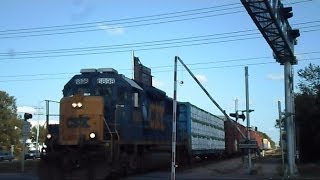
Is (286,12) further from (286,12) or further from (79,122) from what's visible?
(79,122)

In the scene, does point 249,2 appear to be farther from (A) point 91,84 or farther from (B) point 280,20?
(A) point 91,84

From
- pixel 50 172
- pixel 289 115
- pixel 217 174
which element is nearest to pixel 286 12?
pixel 289 115

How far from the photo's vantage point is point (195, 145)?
113ft

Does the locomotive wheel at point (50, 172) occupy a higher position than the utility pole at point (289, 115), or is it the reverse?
the utility pole at point (289, 115)

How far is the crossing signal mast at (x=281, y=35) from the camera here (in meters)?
21.0

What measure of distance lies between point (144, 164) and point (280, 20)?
9447 millimetres

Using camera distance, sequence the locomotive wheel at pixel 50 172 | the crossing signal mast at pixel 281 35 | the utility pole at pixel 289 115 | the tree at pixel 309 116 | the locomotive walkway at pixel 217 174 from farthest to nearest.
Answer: the tree at pixel 309 116, the utility pole at pixel 289 115, the locomotive walkway at pixel 217 174, the crossing signal mast at pixel 281 35, the locomotive wheel at pixel 50 172

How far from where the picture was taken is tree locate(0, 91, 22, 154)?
102m

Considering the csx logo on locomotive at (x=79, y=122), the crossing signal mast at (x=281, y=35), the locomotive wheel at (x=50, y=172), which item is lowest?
the locomotive wheel at (x=50, y=172)

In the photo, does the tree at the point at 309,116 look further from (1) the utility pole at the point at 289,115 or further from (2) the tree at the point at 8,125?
(2) the tree at the point at 8,125

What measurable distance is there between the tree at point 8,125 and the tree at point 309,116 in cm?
7179

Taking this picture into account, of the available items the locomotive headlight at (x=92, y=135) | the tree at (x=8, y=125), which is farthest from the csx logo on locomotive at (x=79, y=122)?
the tree at (x=8, y=125)

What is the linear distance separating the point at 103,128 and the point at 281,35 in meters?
9.68

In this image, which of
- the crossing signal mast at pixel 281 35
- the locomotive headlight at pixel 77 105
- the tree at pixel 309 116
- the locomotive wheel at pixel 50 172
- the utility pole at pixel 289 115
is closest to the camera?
the locomotive wheel at pixel 50 172
